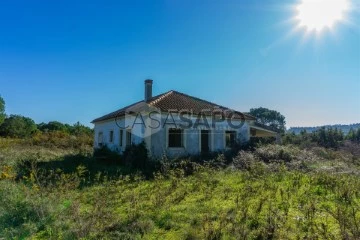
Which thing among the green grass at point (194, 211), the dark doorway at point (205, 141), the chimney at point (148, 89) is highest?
the chimney at point (148, 89)

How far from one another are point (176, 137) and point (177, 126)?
2.61ft

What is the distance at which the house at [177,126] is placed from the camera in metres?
17.1

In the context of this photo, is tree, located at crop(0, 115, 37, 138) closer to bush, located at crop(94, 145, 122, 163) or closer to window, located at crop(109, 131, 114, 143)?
window, located at crop(109, 131, 114, 143)

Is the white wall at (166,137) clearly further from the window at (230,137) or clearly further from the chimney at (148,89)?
the chimney at (148,89)

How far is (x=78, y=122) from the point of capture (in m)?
Result: 50.1

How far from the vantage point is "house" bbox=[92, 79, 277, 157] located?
1708 cm

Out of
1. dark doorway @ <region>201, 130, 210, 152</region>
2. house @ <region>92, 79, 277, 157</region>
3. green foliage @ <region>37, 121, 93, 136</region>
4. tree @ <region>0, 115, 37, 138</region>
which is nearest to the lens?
house @ <region>92, 79, 277, 157</region>

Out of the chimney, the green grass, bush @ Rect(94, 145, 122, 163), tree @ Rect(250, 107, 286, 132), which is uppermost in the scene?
tree @ Rect(250, 107, 286, 132)

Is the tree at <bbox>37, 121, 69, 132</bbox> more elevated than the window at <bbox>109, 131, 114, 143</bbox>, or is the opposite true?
the tree at <bbox>37, 121, 69, 132</bbox>

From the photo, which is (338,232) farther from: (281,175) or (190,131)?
(190,131)

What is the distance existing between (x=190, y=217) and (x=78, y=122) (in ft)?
156

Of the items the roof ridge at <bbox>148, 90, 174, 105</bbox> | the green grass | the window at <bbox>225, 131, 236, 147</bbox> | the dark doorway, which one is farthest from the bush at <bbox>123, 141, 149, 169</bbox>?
the window at <bbox>225, 131, 236, 147</bbox>

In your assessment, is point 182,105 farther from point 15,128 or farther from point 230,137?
point 15,128

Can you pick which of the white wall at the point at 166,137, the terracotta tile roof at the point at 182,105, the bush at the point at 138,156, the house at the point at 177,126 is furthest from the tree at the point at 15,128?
the bush at the point at 138,156
